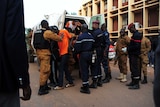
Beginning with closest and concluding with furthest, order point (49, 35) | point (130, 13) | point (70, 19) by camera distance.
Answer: point (49, 35) → point (70, 19) → point (130, 13)

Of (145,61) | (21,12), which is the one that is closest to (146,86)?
(145,61)

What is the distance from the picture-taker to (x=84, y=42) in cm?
751

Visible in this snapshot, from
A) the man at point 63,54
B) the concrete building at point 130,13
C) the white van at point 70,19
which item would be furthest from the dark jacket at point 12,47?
the concrete building at point 130,13

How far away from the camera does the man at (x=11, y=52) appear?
94.6 inches

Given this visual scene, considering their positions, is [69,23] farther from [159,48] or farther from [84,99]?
[159,48]

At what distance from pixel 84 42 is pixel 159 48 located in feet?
19.6

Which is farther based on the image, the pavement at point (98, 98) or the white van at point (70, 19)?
the white van at point (70, 19)

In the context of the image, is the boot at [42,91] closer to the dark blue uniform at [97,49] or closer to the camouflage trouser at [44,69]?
the camouflage trouser at [44,69]

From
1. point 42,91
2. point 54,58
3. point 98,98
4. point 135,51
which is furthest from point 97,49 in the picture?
point 42,91

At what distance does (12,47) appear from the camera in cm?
242

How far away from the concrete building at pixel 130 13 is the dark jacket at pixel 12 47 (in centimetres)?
1704

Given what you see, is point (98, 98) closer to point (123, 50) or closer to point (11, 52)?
point (123, 50)

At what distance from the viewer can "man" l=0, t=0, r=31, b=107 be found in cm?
240

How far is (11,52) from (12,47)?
0.15 feet
